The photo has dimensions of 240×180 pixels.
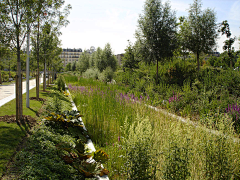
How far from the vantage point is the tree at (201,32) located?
1500cm

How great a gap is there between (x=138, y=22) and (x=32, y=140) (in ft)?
41.8

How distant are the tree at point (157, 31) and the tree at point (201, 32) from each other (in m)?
2.56

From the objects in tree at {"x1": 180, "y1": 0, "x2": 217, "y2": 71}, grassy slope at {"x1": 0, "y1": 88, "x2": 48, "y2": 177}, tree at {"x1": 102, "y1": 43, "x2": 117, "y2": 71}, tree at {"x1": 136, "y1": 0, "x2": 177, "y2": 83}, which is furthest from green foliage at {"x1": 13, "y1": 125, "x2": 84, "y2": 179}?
tree at {"x1": 102, "y1": 43, "x2": 117, "y2": 71}

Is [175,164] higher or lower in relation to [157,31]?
lower

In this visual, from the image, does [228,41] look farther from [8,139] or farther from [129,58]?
[8,139]

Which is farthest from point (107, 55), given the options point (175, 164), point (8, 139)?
point (175, 164)

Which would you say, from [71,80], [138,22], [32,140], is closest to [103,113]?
[32,140]

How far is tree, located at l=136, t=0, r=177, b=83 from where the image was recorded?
13312 millimetres

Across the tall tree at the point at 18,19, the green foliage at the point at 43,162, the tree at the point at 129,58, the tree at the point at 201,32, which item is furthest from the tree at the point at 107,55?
the green foliage at the point at 43,162

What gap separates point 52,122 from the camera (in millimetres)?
4738

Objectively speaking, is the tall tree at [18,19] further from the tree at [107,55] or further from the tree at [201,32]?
the tree at [107,55]

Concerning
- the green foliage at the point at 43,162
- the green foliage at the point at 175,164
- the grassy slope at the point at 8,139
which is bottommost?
the grassy slope at the point at 8,139

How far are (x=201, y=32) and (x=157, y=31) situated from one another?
4371 millimetres

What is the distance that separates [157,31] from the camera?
1333 cm
